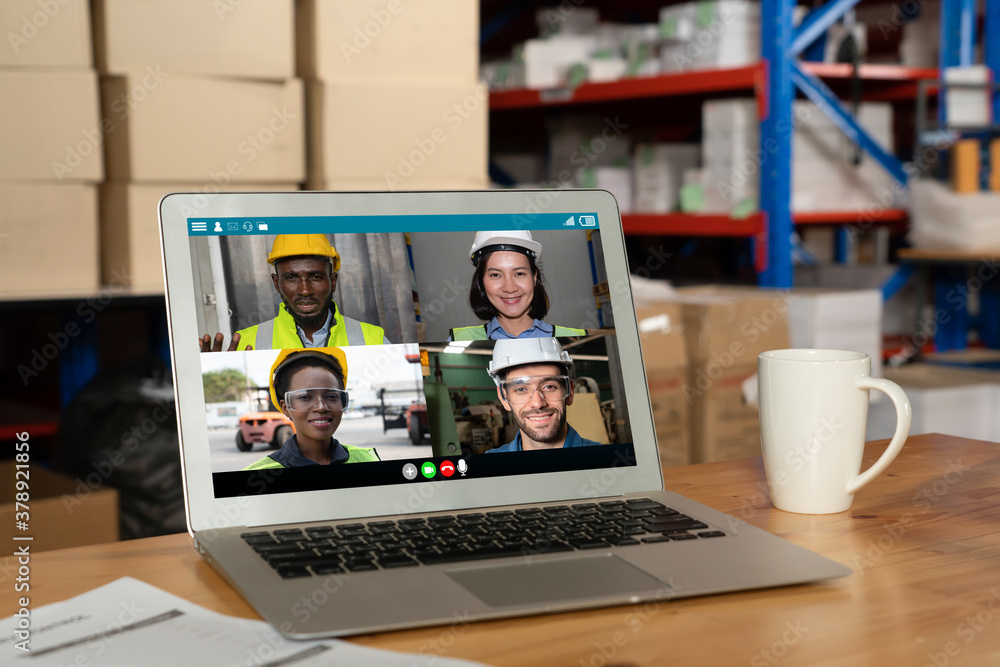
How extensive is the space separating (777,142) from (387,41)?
1.16 meters

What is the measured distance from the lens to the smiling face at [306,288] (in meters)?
0.67

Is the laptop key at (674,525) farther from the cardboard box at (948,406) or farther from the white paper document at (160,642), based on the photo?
the cardboard box at (948,406)

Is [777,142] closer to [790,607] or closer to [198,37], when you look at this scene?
[198,37]

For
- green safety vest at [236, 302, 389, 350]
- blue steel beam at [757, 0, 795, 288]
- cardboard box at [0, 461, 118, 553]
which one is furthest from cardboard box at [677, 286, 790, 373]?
green safety vest at [236, 302, 389, 350]

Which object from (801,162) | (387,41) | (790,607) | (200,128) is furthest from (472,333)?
(801,162)

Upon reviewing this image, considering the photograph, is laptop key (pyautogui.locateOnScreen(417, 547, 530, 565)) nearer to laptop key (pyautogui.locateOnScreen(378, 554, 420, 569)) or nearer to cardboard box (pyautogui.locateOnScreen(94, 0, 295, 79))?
laptop key (pyautogui.locateOnScreen(378, 554, 420, 569))

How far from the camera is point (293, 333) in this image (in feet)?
2.18

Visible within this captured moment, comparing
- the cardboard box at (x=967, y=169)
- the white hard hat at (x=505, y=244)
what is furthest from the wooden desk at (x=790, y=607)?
the cardboard box at (x=967, y=169)

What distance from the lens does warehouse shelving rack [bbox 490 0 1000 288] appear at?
102 inches

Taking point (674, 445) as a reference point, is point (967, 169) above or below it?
above

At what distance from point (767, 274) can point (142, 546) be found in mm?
2273

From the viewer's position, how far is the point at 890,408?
2.45 m

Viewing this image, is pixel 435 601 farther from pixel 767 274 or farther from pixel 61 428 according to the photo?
pixel 767 274

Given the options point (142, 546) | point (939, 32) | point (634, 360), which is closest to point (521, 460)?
point (634, 360)
